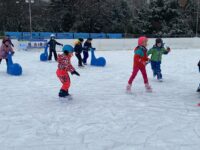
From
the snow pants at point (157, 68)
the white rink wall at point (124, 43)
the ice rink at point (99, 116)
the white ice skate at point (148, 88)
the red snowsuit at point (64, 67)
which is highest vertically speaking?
the white rink wall at point (124, 43)

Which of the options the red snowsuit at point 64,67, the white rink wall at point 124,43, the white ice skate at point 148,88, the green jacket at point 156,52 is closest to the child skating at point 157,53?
the green jacket at point 156,52

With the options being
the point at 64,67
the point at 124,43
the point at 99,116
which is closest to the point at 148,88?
the point at 64,67

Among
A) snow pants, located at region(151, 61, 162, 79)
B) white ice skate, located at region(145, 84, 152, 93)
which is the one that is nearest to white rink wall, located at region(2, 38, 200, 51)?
snow pants, located at region(151, 61, 162, 79)

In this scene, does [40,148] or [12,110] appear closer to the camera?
[40,148]

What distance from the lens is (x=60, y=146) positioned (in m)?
3.76

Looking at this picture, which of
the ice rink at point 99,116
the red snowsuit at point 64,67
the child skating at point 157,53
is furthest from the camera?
the child skating at point 157,53

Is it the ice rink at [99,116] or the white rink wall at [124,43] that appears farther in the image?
the white rink wall at [124,43]

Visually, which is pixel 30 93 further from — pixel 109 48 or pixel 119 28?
Result: pixel 119 28

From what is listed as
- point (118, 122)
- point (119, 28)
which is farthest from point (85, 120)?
point (119, 28)

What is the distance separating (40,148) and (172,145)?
1.54 meters

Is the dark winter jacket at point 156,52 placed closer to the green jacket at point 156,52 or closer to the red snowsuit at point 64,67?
the green jacket at point 156,52

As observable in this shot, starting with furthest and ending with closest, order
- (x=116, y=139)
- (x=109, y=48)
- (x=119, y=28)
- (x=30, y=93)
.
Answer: (x=119, y=28) < (x=109, y=48) < (x=30, y=93) < (x=116, y=139)

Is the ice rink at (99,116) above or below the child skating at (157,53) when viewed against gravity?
below

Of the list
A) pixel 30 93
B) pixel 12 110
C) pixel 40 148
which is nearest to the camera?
pixel 40 148
